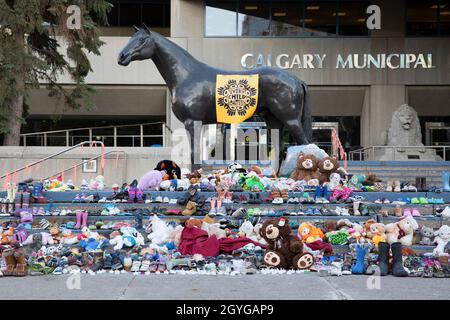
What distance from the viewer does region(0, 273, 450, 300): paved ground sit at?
547 cm

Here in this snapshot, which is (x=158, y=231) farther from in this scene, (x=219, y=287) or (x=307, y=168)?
(x=307, y=168)

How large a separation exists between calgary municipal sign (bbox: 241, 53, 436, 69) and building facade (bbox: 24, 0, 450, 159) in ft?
0.15

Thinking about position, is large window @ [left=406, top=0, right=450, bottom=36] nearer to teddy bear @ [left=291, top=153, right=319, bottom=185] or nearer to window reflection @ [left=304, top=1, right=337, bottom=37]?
window reflection @ [left=304, top=1, right=337, bottom=37]

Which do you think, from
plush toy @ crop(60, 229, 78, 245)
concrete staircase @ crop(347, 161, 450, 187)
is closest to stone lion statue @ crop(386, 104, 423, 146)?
concrete staircase @ crop(347, 161, 450, 187)

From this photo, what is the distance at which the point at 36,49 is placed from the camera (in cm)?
1947

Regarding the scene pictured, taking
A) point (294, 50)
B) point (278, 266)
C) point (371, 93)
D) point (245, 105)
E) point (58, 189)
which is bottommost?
point (278, 266)

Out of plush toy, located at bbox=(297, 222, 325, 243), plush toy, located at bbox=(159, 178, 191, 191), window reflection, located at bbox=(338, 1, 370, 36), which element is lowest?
plush toy, located at bbox=(297, 222, 325, 243)

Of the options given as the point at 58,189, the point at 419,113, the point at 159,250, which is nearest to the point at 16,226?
the point at 58,189

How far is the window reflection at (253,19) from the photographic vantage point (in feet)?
83.9

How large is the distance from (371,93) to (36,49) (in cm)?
1448

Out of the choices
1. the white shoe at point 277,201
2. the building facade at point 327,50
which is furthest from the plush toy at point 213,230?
the building facade at point 327,50

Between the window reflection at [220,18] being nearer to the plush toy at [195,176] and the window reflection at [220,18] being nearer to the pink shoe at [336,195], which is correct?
the plush toy at [195,176]

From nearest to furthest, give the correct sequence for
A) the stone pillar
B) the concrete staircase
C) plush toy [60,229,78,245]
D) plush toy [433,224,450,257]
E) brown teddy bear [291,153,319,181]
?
plush toy [433,224,450,257], plush toy [60,229,78,245], brown teddy bear [291,153,319,181], the concrete staircase, the stone pillar

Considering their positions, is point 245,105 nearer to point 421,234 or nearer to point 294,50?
point 421,234
